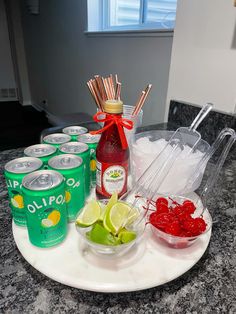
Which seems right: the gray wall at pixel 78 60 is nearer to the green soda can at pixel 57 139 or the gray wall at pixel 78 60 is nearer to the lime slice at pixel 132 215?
the green soda can at pixel 57 139

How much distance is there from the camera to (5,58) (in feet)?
11.8

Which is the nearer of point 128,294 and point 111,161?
point 128,294

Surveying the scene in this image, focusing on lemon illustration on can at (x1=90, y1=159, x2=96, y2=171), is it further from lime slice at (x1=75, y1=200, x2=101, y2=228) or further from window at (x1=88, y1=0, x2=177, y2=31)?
window at (x1=88, y1=0, x2=177, y2=31)

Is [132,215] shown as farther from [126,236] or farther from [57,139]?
[57,139]

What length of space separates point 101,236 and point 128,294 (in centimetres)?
9

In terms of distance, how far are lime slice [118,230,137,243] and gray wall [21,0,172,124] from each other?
3.11ft

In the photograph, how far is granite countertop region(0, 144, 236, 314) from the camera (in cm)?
33

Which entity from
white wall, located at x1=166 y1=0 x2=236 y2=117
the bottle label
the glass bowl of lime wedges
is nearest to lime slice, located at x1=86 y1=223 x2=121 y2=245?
the glass bowl of lime wedges

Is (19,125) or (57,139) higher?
(57,139)

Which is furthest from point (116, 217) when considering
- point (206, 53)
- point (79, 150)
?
point (206, 53)

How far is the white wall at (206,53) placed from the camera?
2.25ft

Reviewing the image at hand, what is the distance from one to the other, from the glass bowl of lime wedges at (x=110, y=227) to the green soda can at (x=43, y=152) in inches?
5.0

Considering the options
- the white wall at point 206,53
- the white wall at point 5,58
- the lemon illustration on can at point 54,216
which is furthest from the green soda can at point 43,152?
the white wall at point 5,58

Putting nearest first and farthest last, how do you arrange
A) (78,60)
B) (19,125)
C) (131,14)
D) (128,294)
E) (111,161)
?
(128,294) < (111,161) < (131,14) < (78,60) < (19,125)
